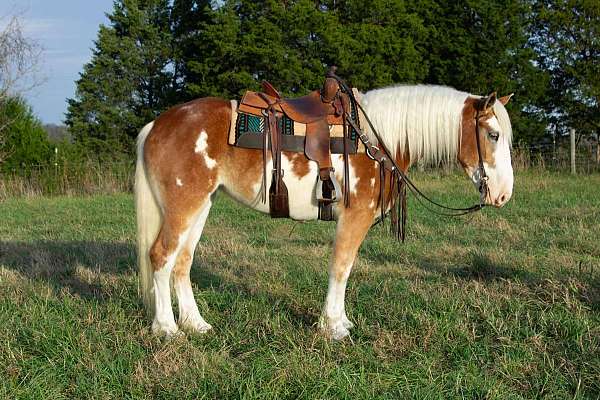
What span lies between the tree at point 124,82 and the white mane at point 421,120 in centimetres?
2151

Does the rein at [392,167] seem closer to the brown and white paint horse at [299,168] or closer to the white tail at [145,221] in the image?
the brown and white paint horse at [299,168]

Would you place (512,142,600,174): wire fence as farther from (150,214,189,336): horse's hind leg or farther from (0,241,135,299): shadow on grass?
(150,214,189,336): horse's hind leg

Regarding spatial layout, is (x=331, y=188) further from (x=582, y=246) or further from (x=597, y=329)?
(x=582, y=246)

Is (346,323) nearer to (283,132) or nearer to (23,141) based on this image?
(283,132)

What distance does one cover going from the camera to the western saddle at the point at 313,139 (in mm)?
3791

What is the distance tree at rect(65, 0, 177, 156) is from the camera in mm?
24188

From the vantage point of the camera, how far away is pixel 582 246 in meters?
6.04

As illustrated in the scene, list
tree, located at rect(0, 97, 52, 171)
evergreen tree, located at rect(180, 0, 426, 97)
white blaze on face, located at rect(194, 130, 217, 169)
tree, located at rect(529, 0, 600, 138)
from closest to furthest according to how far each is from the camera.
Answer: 1. white blaze on face, located at rect(194, 130, 217, 169)
2. tree, located at rect(0, 97, 52, 171)
3. tree, located at rect(529, 0, 600, 138)
4. evergreen tree, located at rect(180, 0, 426, 97)

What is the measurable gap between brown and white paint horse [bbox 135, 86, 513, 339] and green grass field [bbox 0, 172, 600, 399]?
389 mm

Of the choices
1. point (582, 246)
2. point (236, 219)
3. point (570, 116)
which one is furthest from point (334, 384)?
point (570, 116)

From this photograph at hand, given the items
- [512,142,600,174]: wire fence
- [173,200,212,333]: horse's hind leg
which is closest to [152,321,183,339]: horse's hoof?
[173,200,212,333]: horse's hind leg

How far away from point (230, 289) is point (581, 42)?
20.7 metres

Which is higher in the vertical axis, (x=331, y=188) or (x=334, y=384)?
(x=331, y=188)

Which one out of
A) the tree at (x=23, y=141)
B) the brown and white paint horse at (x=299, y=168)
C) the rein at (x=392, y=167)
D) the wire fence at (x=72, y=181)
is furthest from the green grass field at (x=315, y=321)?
the tree at (x=23, y=141)
